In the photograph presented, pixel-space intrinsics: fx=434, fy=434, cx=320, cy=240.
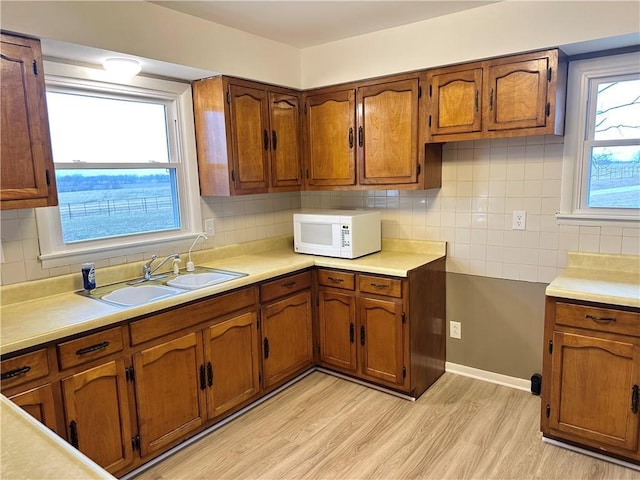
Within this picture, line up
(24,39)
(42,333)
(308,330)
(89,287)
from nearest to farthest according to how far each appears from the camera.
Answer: (42,333) < (24,39) < (89,287) < (308,330)

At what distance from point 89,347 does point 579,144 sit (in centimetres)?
286

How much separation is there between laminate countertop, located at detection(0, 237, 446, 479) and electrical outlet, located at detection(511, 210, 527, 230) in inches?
19.9

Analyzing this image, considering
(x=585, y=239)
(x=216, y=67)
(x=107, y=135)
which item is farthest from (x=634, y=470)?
(x=107, y=135)

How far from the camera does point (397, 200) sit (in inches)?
132

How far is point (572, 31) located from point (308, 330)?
2.41 metres

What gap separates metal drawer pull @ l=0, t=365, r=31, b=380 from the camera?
1.67 m

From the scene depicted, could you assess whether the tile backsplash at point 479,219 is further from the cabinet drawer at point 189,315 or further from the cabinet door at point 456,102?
the cabinet drawer at point 189,315

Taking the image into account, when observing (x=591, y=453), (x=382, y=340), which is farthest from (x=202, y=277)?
(x=591, y=453)

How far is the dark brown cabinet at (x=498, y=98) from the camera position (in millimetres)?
2385

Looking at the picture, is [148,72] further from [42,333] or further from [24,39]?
[42,333]

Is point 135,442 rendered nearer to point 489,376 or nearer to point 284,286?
point 284,286

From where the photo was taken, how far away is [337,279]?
3025mm

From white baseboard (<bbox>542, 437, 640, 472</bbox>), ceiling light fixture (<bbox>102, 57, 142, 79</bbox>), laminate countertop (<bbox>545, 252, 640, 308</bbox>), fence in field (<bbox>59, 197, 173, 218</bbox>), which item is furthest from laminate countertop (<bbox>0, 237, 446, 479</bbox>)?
white baseboard (<bbox>542, 437, 640, 472</bbox>)

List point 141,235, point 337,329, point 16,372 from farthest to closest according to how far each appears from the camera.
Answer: point 337,329 < point 141,235 < point 16,372
